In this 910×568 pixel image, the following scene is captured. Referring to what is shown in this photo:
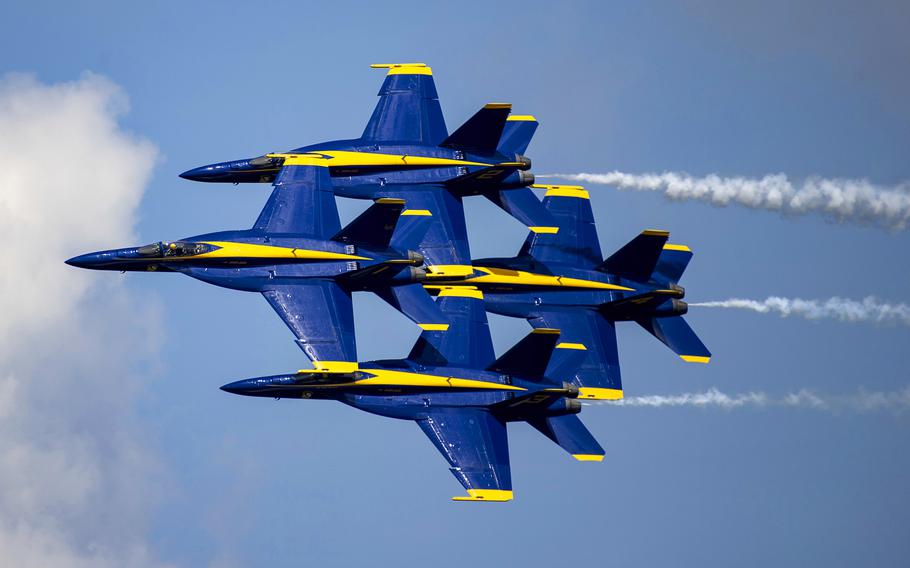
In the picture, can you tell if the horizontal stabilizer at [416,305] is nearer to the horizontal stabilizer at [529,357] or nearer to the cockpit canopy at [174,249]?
the horizontal stabilizer at [529,357]

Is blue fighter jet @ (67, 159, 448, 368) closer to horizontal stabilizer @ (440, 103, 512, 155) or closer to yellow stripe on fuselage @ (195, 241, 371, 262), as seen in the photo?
yellow stripe on fuselage @ (195, 241, 371, 262)

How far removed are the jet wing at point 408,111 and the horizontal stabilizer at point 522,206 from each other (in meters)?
4.24

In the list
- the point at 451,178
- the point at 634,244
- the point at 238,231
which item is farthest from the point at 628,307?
the point at 238,231

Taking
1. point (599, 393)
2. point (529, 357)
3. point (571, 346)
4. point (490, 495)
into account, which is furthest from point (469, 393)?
point (599, 393)

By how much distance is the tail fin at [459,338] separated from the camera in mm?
120750

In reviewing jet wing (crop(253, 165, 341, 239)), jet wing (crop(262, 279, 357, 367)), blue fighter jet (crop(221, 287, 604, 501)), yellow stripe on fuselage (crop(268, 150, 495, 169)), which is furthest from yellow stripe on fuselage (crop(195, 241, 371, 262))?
yellow stripe on fuselage (crop(268, 150, 495, 169))

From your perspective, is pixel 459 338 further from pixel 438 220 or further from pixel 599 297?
pixel 599 297

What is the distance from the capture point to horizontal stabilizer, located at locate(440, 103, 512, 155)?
125938 millimetres

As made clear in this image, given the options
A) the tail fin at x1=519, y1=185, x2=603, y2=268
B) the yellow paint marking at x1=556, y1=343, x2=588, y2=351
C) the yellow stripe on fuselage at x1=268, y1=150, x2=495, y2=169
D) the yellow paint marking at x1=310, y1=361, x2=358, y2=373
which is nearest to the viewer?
the yellow paint marking at x1=310, y1=361, x2=358, y2=373

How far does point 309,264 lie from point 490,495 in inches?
566

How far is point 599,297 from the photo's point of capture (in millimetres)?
126938

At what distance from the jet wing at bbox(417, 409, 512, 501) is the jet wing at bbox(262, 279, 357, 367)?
5.50 meters

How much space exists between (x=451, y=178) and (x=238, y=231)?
38.8 feet

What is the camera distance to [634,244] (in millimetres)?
127000
